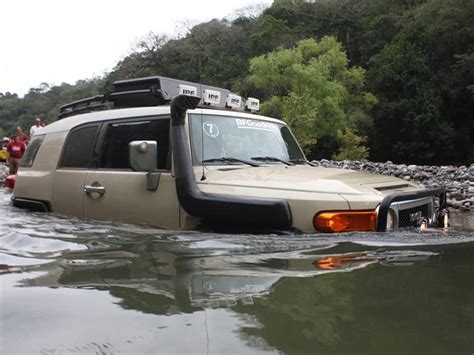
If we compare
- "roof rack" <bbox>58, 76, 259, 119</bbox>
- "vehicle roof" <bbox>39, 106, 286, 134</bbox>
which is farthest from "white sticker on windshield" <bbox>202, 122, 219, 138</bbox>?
"roof rack" <bbox>58, 76, 259, 119</bbox>

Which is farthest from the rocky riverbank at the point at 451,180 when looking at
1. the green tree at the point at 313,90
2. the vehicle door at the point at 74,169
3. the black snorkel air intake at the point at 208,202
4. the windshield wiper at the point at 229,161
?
the green tree at the point at 313,90

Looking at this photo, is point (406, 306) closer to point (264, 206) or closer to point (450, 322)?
point (450, 322)

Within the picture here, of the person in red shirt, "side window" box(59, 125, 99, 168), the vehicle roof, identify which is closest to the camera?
the vehicle roof

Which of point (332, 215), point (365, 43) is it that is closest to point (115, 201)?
point (332, 215)

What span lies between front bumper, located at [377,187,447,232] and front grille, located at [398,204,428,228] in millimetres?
105

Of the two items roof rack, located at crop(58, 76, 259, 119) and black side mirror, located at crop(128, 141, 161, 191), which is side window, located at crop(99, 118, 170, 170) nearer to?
black side mirror, located at crop(128, 141, 161, 191)

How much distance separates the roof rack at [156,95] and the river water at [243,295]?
1.80 m

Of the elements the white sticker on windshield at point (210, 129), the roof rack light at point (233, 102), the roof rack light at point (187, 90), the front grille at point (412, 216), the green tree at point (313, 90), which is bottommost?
the front grille at point (412, 216)

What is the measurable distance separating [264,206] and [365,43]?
48126 mm

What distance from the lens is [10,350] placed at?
5.59 ft

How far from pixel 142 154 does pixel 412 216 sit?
2.13 m

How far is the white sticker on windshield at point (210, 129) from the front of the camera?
172 inches

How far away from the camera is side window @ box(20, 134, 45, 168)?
570cm

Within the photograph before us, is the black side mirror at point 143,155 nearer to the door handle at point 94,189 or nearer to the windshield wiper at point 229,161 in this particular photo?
the windshield wiper at point 229,161
